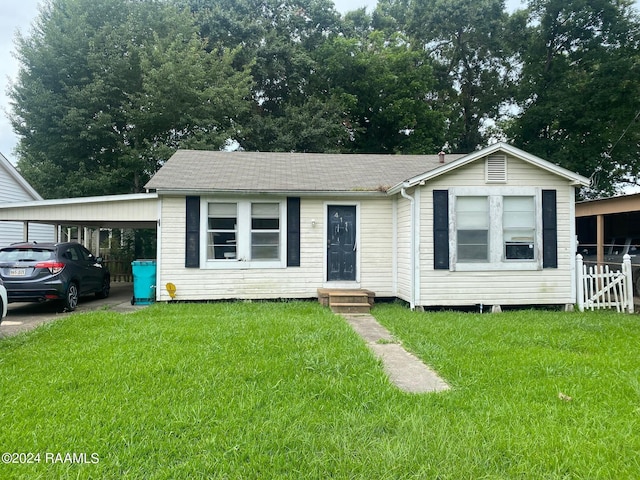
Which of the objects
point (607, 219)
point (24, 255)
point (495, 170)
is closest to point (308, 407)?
point (495, 170)

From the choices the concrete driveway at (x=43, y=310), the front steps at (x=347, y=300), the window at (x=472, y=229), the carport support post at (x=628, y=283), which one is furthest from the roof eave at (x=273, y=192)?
the carport support post at (x=628, y=283)

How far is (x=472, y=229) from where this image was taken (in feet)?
27.2

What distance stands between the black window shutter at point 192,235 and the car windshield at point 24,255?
2.69 m

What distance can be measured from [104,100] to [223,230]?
1325cm

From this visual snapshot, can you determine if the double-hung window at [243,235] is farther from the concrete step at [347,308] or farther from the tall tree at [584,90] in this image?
the tall tree at [584,90]

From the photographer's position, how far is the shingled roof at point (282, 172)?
892 centimetres

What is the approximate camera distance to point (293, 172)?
1030 centimetres

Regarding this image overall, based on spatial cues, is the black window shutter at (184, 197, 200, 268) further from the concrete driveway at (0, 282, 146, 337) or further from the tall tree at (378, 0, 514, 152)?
the tall tree at (378, 0, 514, 152)

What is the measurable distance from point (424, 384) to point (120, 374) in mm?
3102

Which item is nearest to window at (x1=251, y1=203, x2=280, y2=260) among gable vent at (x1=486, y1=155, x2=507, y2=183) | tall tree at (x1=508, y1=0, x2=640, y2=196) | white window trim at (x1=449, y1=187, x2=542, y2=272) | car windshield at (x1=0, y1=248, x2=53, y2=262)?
white window trim at (x1=449, y1=187, x2=542, y2=272)

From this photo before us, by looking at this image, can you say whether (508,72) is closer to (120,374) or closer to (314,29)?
(314,29)

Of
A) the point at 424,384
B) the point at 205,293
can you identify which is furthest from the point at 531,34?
the point at 424,384

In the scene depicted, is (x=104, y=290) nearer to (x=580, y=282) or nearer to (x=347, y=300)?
(x=347, y=300)

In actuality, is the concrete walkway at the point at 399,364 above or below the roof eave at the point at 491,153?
below
